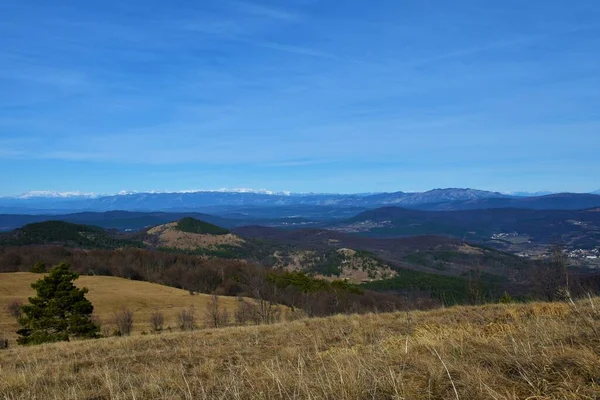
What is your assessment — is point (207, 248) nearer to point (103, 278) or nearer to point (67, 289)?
point (103, 278)

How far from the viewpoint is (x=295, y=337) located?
11.4 metres

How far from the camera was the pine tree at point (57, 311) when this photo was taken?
1282 inches

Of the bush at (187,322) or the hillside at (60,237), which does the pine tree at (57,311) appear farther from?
the hillside at (60,237)

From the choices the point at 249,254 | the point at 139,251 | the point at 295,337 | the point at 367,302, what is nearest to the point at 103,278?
the point at 139,251

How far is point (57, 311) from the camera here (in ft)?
110

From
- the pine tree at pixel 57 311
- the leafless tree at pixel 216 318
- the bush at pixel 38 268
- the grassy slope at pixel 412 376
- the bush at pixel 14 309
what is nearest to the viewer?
the grassy slope at pixel 412 376

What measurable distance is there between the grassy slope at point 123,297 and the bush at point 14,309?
603 millimetres

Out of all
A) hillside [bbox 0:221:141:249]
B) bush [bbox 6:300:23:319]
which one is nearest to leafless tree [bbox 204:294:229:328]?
bush [bbox 6:300:23:319]

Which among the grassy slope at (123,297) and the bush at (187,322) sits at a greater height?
the bush at (187,322)

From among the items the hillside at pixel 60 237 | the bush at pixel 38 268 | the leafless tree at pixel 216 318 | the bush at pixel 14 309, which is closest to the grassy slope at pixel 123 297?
the bush at pixel 14 309

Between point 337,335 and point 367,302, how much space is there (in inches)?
2510

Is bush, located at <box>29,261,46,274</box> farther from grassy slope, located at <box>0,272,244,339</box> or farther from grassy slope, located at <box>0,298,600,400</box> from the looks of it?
grassy slope, located at <box>0,298,600,400</box>

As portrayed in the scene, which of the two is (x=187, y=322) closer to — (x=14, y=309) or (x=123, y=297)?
(x=14, y=309)

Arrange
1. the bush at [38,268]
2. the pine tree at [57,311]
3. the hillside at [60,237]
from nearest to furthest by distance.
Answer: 1. the pine tree at [57,311]
2. the bush at [38,268]
3. the hillside at [60,237]
